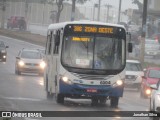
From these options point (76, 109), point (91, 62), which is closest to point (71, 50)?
point (91, 62)

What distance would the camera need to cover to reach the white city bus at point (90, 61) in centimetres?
2398

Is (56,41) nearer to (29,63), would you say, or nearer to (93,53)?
(93,53)

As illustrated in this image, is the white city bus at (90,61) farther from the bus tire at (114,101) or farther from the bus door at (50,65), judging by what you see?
the bus door at (50,65)

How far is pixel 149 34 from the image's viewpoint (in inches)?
3634

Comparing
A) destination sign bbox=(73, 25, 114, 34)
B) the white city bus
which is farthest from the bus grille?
destination sign bbox=(73, 25, 114, 34)

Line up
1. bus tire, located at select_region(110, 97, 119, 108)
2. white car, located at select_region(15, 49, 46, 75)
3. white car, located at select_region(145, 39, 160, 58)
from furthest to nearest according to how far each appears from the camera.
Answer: white car, located at select_region(145, 39, 160, 58), white car, located at select_region(15, 49, 46, 75), bus tire, located at select_region(110, 97, 119, 108)

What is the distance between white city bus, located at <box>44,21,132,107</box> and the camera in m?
24.0

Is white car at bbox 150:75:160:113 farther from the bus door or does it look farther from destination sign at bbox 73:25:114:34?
the bus door

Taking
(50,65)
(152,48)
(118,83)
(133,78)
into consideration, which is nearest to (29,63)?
(133,78)

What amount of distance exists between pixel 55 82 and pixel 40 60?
20.3 meters

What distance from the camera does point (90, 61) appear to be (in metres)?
24.2

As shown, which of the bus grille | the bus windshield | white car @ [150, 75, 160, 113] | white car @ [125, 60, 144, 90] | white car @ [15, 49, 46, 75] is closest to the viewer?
white car @ [150, 75, 160, 113]

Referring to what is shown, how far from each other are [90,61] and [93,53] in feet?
1.00

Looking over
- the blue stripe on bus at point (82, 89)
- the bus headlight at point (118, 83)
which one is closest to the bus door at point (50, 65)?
the blue stripe on bus at point (82, 89)
